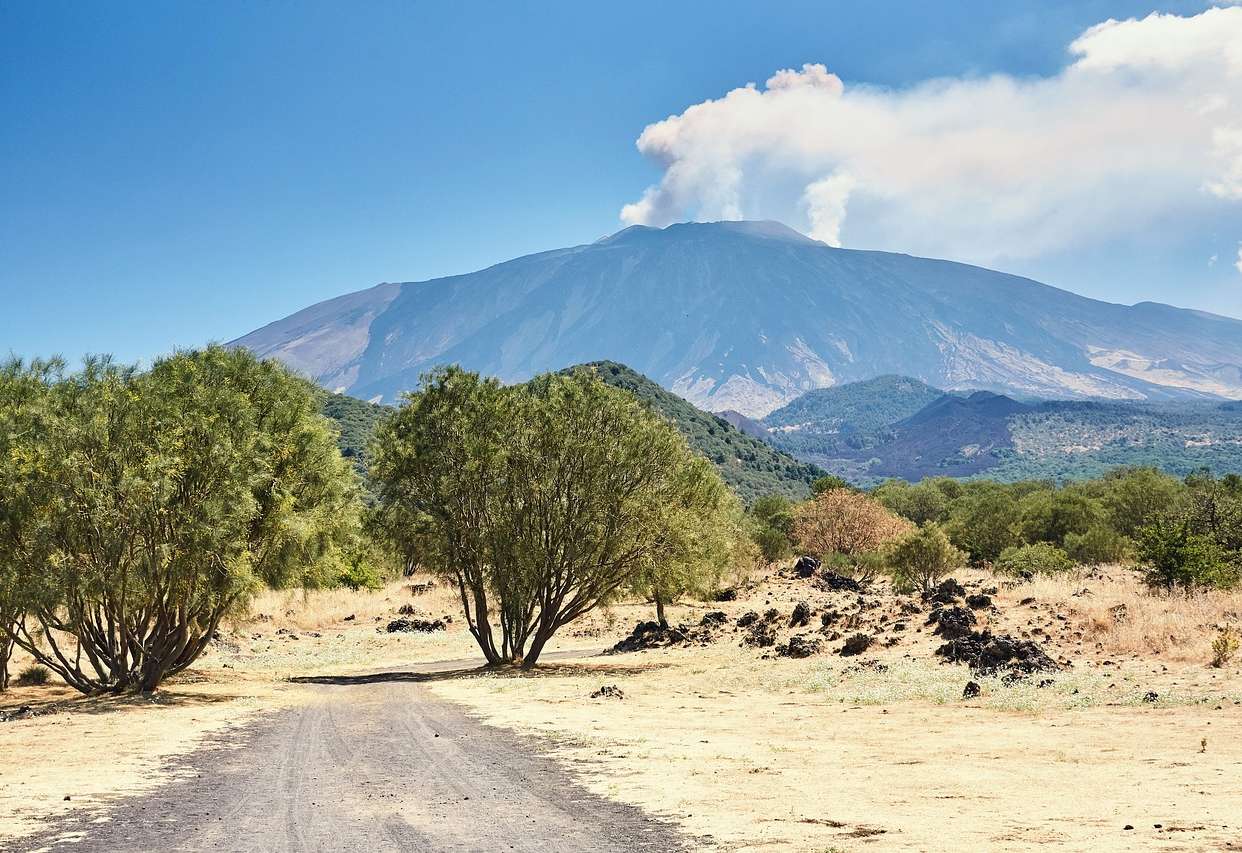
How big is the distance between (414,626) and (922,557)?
29550mm

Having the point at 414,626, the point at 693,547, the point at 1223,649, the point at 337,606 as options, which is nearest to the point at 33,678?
the point at 693,547

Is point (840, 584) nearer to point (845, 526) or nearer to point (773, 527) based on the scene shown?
point (845, 526)

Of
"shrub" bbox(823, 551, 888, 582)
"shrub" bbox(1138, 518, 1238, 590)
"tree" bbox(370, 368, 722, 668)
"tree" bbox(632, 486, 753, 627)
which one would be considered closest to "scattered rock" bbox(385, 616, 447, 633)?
"tree" bbox(632, 486, 753, 627)

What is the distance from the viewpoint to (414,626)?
181 feet

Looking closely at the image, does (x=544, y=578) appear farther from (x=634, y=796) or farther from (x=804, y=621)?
(x=634, y=796)

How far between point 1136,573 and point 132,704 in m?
49.4

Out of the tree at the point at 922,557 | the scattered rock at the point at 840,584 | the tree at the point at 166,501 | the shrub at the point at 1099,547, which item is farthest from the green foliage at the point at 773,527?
the tree at the point at 166,501

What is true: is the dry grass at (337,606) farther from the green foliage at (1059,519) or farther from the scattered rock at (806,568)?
the green foliage at (1059,519)

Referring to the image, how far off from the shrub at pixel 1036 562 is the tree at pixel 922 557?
21.4ft

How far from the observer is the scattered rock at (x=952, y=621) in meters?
30.7

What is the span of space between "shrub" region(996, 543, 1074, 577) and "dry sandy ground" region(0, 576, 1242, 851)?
74.9 feet

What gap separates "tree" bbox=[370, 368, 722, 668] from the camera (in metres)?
32.9

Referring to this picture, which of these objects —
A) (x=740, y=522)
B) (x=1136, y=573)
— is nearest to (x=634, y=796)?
(x=1136, y=573)

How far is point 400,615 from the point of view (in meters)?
61.3
